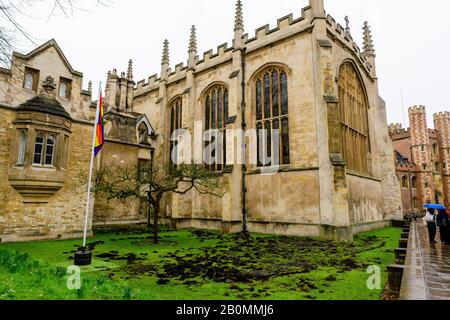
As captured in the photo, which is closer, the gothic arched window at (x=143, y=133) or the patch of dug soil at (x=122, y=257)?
the patch of dug soil at (x=122, y=257)

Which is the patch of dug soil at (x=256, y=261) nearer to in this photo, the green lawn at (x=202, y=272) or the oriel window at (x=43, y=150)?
the green lawn at (x=202, y=272)

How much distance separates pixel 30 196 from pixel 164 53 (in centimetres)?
1652

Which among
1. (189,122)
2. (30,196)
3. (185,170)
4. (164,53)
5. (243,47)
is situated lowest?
(30,196)

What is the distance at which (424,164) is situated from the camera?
41.9 meters

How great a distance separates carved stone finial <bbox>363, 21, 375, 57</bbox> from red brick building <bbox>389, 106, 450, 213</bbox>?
2346cm

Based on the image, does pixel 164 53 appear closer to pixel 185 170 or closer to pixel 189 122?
pixel 189 122

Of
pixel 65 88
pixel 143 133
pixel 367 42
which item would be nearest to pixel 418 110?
pixel 367 42

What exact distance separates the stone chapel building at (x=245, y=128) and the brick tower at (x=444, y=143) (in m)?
33.1

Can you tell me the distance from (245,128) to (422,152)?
3906cm

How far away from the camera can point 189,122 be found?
20.3 metres

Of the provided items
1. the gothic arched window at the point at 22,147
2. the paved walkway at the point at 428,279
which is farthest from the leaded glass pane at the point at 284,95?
the gothic arched window at the point at 22,147

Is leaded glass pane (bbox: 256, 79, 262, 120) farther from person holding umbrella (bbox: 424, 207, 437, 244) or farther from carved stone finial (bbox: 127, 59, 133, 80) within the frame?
carved stone finial (bbox: 127, 59, 133, 80)

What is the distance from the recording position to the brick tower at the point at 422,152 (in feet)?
134
